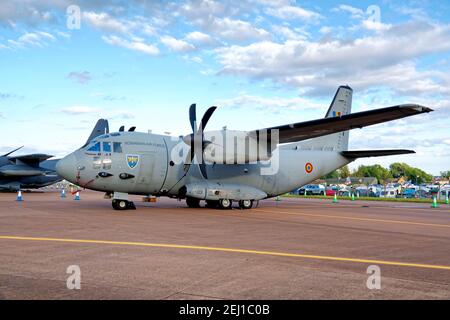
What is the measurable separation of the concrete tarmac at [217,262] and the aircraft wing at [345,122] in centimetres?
544

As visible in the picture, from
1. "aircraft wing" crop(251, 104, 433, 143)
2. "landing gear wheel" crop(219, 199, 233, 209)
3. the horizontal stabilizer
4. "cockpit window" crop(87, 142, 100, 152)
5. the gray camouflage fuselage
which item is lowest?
"landing gear wheel" crop(219, 199, 233, 209)

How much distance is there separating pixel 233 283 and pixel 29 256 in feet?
13.2

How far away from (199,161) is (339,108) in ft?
34.7

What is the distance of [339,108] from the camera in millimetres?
25125

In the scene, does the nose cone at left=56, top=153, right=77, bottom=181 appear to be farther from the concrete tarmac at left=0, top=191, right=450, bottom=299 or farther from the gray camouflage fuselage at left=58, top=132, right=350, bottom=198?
the concrete tarmac at left=0, top=191, right=450, bottom=299

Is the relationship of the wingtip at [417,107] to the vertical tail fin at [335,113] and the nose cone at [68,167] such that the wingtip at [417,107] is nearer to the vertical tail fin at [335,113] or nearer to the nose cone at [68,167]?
the vertical tail fin at [335,113]

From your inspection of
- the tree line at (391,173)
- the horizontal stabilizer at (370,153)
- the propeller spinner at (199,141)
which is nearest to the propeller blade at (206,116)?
the propeller spinner at (199,141)

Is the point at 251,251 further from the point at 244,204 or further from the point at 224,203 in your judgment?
the point at 244,204

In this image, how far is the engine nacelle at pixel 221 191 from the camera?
19.7m

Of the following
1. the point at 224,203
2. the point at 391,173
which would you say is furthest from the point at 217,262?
the point at 391,173

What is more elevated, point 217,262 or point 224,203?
point 224,203

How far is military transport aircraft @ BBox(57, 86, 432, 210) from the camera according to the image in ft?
58.0

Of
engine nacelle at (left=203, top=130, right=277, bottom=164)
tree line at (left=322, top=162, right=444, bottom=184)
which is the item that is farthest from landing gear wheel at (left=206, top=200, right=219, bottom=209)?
tree line at (left=322, top=162, right=444, bottom=184)

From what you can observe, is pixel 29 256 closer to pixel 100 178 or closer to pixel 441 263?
pixel 441 263
